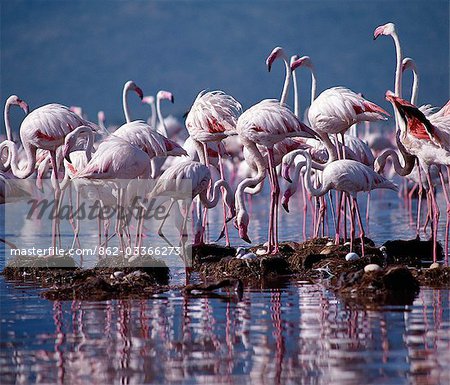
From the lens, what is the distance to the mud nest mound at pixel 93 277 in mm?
8524

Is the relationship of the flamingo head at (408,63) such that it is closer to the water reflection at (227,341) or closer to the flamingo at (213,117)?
the flamingo at (213,117)

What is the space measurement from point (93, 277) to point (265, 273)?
1701 millimetres

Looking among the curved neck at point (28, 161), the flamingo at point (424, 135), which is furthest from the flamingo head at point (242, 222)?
the curved neck at point (28, 161)

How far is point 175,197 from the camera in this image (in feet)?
33.8

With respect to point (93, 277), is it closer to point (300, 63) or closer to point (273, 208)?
point (273, 208)

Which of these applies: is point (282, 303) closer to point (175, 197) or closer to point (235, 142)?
point (175, 197)

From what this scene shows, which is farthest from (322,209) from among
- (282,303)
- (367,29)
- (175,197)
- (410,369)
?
(367,29)

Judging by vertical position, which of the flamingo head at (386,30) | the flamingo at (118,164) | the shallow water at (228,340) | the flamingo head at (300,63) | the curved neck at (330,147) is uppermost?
the flamingo head at (386,30)

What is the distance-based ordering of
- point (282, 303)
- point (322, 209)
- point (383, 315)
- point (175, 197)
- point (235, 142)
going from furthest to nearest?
1. point (235, 142)
2. point (322, 209)
3. point (175, 197)
4. point (282, 303)
5. point (383, 315)

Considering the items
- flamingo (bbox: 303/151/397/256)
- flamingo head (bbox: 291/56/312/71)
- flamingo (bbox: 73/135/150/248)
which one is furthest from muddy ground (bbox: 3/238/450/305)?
flamingo head (bbox: 291/56/312/71)

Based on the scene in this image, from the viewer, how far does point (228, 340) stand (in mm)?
6402

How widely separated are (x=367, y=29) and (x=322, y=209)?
96.1 metres

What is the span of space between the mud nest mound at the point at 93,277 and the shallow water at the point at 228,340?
0.28m

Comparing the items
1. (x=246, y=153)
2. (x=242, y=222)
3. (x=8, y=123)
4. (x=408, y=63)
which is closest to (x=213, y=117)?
(x=246, y=153)
